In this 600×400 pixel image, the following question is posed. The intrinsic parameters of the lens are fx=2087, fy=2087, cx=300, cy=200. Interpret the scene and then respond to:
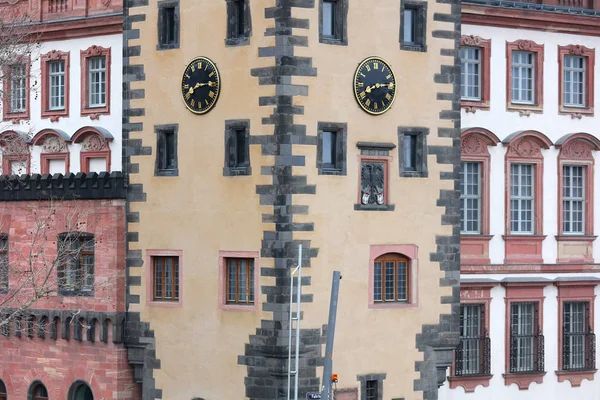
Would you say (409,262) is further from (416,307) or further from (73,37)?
(73,37)

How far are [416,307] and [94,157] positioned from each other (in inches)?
623

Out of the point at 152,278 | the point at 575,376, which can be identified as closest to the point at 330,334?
the point at 152,278

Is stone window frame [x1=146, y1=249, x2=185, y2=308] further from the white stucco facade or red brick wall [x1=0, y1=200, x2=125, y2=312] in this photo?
the white stucco facade

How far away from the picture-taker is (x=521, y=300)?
6462 cm

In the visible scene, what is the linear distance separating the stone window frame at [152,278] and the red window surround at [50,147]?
12.2m

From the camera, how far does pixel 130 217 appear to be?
194ft

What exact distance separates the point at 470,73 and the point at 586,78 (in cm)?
452

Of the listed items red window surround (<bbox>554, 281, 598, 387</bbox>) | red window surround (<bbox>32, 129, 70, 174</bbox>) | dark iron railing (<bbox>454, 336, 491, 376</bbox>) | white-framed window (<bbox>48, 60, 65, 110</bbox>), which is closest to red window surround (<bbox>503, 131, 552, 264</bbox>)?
red window surround (<bbox>554, 281, 598, 387</bbox>)

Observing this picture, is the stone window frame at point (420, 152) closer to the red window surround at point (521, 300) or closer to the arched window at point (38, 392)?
the red window surround at point (521, 300)

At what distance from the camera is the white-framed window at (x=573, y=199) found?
6606 cm

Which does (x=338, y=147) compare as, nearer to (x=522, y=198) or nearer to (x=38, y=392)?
(x=522, y=198)

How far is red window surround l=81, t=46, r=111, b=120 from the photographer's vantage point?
68438mm

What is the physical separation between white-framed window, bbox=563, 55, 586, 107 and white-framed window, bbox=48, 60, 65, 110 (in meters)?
17.0

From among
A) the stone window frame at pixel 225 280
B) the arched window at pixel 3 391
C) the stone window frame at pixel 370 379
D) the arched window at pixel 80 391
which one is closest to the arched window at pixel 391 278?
the stone window frame at pixel 370 379
